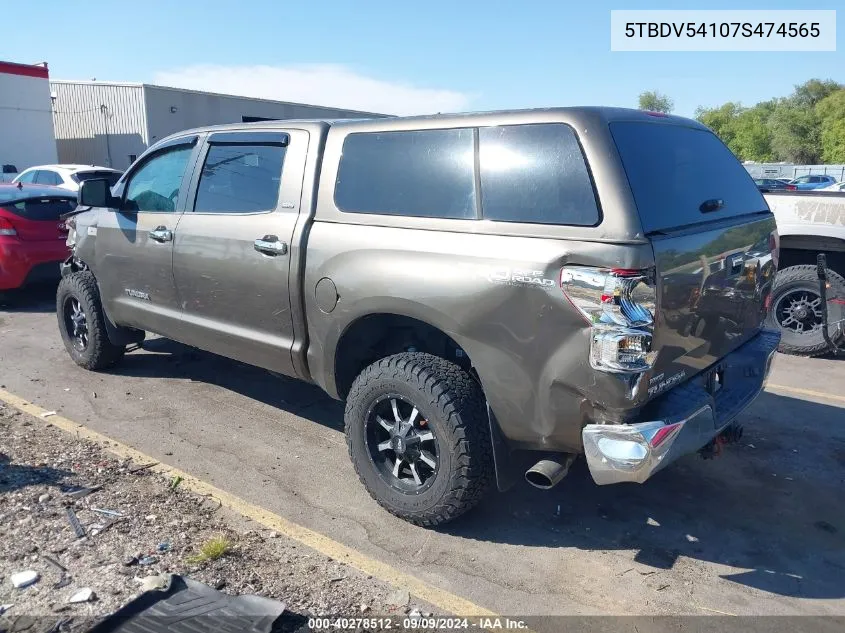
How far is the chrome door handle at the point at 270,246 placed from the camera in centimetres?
395

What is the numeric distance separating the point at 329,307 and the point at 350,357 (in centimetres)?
35

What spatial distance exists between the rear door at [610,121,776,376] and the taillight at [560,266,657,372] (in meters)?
0.08

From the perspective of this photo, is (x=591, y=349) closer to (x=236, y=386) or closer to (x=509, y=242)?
(x=509, y=242)

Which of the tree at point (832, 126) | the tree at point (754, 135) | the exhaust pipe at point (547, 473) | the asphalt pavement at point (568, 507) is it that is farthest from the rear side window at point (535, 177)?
the tree at point (754, 135)

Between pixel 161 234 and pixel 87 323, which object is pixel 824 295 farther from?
pixel 87 323

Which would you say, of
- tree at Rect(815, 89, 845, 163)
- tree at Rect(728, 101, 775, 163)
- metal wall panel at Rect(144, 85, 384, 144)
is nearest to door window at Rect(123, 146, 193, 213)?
metal wall panel at Rect(144, 85, 384, 144)

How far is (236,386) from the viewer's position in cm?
573

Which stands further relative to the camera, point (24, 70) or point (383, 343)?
point (24, 70)

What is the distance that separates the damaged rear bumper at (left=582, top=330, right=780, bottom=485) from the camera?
2.82 metres

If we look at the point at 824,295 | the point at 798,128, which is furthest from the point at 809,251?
the point at 798,128

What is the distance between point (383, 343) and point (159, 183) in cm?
235

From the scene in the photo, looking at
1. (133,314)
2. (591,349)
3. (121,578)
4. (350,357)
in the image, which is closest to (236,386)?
(133,314)

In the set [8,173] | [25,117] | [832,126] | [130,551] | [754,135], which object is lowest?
[130,551]

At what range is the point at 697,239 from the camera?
3.09 meters
